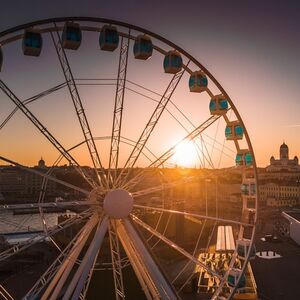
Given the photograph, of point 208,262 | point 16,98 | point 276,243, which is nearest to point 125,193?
point 16,98

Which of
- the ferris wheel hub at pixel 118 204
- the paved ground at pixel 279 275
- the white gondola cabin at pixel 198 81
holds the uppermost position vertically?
the white gondola cabin at pixel 198 81

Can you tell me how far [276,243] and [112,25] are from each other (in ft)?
77.7

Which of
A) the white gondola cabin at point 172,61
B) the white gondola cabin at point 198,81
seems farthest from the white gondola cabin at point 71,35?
the white gondola cabin at point 198,81

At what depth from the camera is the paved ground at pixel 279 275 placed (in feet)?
55.5

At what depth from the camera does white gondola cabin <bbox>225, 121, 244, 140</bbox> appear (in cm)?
1155

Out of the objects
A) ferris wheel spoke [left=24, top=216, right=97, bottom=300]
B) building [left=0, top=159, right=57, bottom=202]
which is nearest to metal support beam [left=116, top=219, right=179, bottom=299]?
ferris wheel spoke [left=24, top=216, right=97, bottom=300]

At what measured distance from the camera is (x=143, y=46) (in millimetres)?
10500

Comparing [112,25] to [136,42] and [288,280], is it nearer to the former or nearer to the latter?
[136,42]

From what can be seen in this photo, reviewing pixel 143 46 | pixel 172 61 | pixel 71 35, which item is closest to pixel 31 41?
pixel 71 35

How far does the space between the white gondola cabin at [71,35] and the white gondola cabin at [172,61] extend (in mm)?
2147

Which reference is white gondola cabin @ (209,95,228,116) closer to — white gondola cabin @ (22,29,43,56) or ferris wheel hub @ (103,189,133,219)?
ferris wheel hub @ (103,189,133,219)

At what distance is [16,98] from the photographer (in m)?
9.09

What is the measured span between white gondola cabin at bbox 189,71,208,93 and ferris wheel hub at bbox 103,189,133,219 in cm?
341

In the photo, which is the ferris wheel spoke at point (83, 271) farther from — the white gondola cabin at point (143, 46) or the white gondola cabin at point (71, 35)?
the white gondola cabin at point (143, 46)
